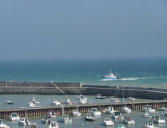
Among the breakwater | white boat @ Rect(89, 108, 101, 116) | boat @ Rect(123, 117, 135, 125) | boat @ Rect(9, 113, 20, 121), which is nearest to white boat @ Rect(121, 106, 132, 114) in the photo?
white boat @ Rect(89, 108, 101, 116)

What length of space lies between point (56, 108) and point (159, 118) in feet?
50.0

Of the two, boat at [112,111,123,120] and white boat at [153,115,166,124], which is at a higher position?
boat at [112,111,123,120]

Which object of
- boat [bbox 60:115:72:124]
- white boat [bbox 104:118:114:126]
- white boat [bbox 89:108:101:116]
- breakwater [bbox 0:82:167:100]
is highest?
breakwater [bbox 0:82:167:100]

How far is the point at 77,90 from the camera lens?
102750 millimetres

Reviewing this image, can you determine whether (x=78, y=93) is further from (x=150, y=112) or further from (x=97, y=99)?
(x=150, y=112)

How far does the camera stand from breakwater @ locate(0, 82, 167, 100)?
92938 millimetres

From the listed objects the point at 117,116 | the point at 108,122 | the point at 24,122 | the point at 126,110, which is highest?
the point at 126,110

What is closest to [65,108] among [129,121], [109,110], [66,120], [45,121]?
[109,110]

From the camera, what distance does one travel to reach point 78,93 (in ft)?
335

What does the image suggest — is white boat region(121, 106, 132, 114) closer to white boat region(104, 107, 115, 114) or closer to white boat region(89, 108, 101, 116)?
white boat region(104, 107, 115, 114)

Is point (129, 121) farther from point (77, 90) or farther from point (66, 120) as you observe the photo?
point (77, 90)

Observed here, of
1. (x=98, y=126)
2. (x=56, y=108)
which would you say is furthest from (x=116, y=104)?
(x=98, y=126)

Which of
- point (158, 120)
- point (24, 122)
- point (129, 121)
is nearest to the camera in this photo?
point (129, 121)

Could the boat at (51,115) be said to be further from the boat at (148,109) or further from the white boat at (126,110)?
the boat at (148,109)
